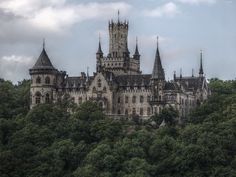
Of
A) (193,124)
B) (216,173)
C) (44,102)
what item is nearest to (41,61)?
(44,102)

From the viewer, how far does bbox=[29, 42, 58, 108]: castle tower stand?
156 meters

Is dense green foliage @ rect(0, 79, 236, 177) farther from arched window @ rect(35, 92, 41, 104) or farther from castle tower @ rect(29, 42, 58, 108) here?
arched window @ rect(35, 92, 41, 104)

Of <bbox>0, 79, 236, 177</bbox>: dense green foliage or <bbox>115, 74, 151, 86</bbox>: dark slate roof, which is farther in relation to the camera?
<bbox>115, 74, 151, 86</bbox>: dark slate roof

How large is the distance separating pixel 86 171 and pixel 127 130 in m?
16.8

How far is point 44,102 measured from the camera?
155 metres

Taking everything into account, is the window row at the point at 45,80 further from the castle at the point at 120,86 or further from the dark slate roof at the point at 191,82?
the dark slate roof at the point at 191,82

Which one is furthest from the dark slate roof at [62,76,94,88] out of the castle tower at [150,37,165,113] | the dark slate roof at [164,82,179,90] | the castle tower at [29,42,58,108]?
the dark slate roof at [164,82,179,90]

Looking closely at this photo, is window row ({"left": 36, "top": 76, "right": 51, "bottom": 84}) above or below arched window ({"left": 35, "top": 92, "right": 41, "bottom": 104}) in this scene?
above

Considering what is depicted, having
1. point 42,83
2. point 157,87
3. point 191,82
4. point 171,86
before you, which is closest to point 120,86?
point 157,87

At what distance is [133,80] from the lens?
15200 centimetres

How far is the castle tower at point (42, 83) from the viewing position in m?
156

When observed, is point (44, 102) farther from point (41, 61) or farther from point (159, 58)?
point (159, 58)

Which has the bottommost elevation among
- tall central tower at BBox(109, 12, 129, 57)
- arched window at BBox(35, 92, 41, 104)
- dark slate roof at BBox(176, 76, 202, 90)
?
arched window at BBox(35, 92, 41, 104)

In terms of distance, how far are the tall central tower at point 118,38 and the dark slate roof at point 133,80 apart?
23.0 ft
